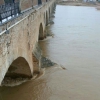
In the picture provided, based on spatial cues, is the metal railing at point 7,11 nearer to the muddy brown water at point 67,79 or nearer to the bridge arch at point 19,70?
the bridge arch at point 19,70

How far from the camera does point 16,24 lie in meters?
7.61

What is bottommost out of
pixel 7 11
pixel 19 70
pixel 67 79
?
pixel 67 79

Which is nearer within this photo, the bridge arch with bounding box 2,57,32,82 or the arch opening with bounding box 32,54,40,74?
the bridge arch with bounding box 2,57,32,82

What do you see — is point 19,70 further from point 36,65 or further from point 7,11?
point 7,11

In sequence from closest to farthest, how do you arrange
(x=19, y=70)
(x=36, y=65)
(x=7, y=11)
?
1. (x=7, y=11)
2. (x=19, y=70)
3. (x=36, y=65)

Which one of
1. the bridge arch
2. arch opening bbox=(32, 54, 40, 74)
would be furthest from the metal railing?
arch opening bbox=(32, 54, 40, 74)

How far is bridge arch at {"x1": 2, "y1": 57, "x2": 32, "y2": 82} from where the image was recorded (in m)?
10.6

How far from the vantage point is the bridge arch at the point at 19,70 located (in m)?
10.6

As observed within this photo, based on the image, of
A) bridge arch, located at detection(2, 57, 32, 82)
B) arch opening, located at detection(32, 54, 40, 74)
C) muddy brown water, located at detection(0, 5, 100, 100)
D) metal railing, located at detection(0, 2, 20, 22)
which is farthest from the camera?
arch opening, located at detection(32, 54, 40, 74)

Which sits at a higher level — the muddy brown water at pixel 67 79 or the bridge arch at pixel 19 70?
the bridge arch at pixel 19 70

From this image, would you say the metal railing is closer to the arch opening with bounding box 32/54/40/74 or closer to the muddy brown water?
the arch opening with bounding box 32/54/40/74

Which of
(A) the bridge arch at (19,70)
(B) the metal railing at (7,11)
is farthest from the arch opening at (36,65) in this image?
(B) the metal railing at (7,11)

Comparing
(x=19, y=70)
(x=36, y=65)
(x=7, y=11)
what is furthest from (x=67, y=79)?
(x=7, y=11)

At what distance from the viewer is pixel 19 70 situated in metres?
11.3
